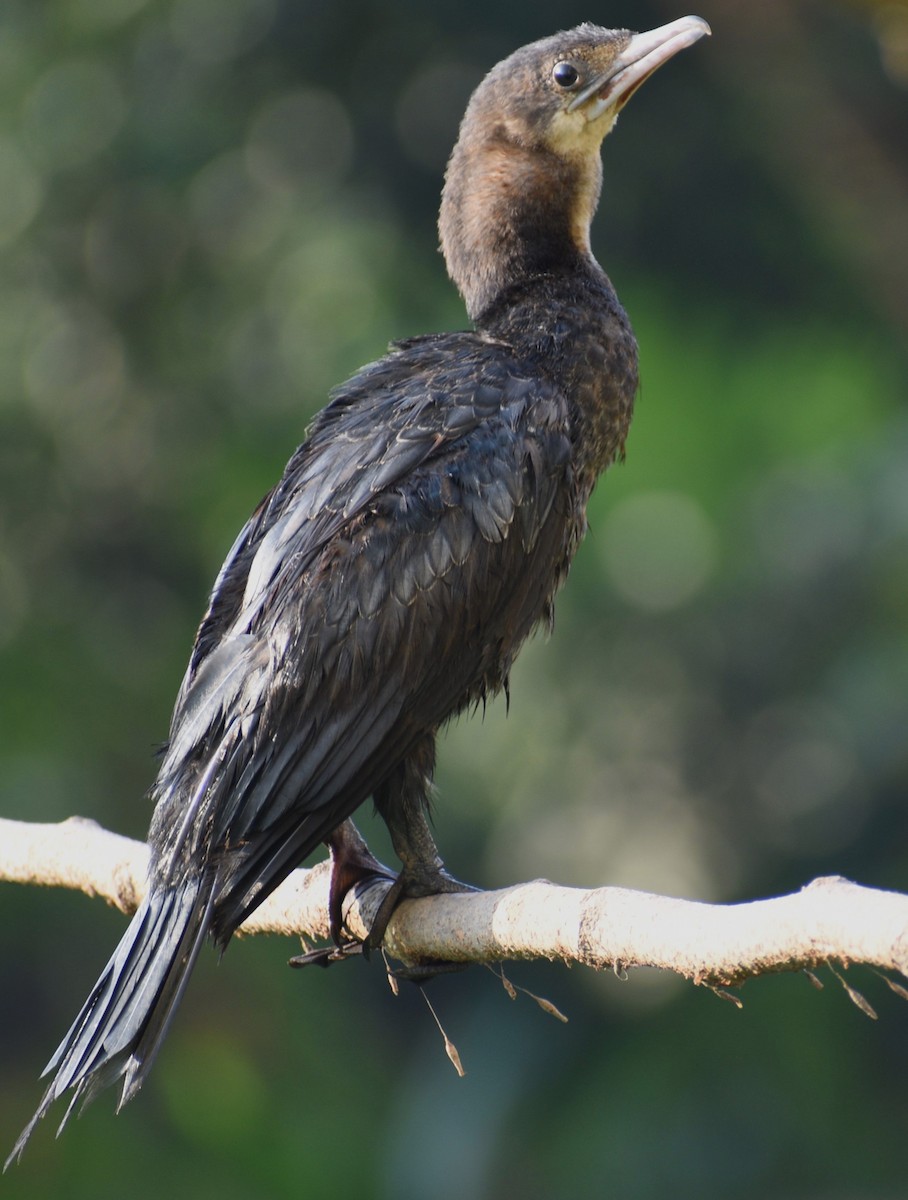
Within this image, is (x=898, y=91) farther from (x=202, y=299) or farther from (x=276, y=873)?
(x=276, y=873)

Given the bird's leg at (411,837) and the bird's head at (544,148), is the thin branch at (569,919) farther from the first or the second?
the bird's head at (544,148)

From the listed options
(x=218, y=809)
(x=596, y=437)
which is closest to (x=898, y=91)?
(x=596, y=437)

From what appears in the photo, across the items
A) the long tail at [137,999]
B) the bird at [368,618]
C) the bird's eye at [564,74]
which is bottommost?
the long tail at [137,999]

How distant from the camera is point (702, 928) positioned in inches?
78.7

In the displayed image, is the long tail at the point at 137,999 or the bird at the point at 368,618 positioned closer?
the long tail at the point at 137,999

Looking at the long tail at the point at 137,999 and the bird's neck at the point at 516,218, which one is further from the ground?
the bird's neck at the point at 516,218

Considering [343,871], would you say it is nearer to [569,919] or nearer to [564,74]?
[569,919]

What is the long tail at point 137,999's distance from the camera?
2416 mm

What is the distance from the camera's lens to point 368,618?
2730mm

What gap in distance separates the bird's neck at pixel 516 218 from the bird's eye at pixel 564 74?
14 centimetres

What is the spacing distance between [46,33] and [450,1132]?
676 centimetres

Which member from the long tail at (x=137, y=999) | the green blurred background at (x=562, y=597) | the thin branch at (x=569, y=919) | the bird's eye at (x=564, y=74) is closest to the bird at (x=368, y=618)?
the long tail at (x=137, y=999)

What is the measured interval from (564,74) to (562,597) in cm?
591

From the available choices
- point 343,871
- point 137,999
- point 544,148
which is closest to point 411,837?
point 343,871
